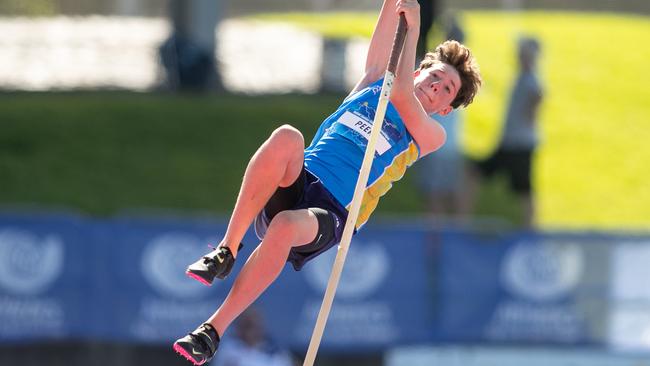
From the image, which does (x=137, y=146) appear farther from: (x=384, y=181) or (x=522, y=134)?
(x=384, y=181)

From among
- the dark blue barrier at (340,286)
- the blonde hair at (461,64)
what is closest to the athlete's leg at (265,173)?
the blonde hair at (461,64)

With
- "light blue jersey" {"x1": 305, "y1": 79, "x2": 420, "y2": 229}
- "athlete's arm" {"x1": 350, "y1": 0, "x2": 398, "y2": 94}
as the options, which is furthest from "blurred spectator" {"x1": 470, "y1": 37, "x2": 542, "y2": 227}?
"light blue jersey" {"x1": 305, "y1": 79, "x2": 420, "y2": 229}

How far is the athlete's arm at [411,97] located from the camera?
5.46 m

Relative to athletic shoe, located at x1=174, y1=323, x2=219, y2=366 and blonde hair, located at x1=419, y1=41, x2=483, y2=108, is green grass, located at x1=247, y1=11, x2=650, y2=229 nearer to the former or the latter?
blonde hair, located at x1=419, y1=41, x2=483, y2=108

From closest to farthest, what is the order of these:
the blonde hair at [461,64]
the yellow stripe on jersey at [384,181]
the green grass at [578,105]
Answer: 1. the yellow stripe on jersey at [384,181]
2. the blonde hair at [461,64]
3. the green grass at [578,105]

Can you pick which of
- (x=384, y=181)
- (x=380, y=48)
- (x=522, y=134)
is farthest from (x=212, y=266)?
(x=522, y=134)

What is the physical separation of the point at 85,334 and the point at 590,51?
14.7 meters

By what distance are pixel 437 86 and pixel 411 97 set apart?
353 mm

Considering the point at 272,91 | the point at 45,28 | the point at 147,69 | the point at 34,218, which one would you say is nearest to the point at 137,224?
the point at 34,218

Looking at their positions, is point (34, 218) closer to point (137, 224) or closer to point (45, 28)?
point (137, 224)

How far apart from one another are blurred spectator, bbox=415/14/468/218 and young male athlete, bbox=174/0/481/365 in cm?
673

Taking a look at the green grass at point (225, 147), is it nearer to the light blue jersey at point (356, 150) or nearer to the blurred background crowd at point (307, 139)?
the blurred background crowd at point (307, 139)

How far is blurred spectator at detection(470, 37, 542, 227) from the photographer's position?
1195 centimetres

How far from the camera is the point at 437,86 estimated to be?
616 cm
